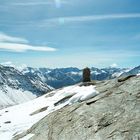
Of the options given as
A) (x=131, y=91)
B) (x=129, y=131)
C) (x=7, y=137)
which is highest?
(x=131, y=91)

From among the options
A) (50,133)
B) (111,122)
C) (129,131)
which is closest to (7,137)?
(50,133)

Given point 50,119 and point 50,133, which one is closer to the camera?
point 50,133

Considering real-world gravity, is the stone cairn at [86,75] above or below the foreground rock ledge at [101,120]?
above

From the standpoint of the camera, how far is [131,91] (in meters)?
22.7

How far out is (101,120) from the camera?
20109 mm

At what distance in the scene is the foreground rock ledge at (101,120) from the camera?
60.2 feet

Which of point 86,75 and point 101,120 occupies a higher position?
point 86,75

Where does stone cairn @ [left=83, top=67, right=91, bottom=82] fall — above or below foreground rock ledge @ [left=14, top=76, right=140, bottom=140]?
above

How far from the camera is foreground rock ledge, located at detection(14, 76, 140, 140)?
1836 centimetres

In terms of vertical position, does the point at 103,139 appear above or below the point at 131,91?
below

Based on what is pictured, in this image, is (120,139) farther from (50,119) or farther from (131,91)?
(50,119)

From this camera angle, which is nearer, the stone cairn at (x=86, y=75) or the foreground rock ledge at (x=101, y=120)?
the foreground rock ledge at (x=101, y=120)

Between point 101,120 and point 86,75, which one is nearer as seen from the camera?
point 101,120

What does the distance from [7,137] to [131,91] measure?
11901 mm
